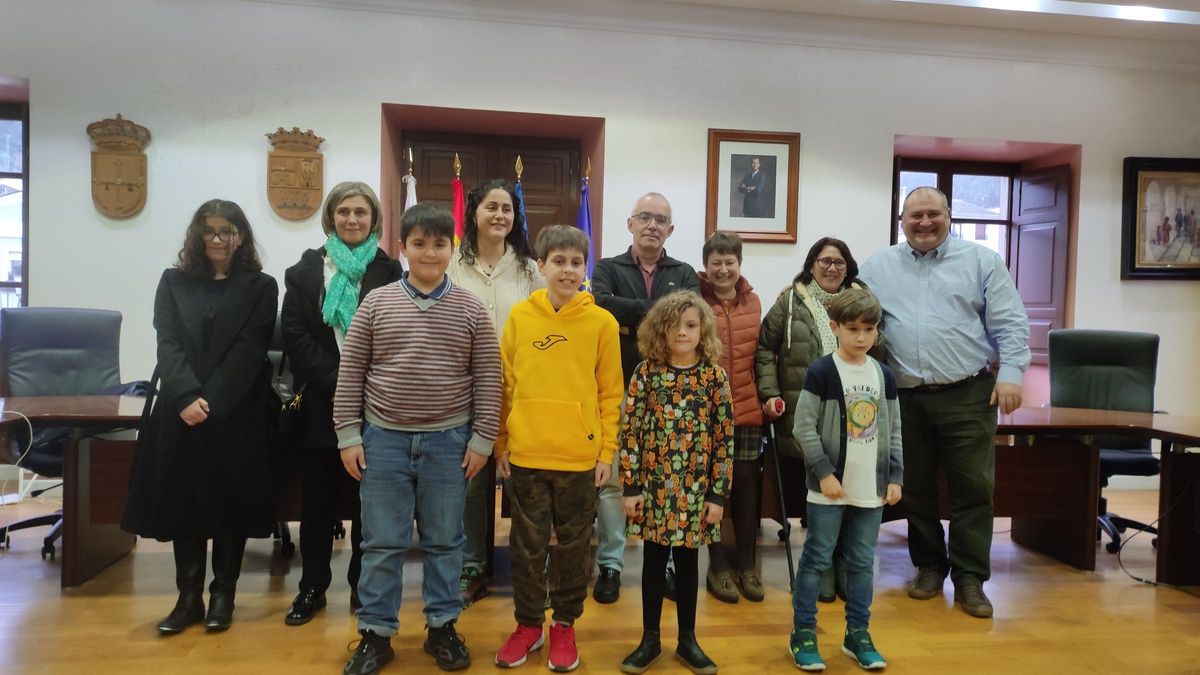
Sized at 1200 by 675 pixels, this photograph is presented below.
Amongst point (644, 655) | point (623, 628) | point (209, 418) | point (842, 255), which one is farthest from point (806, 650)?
point (209, 418)

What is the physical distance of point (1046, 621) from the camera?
2.47m

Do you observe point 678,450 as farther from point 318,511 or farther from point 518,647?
point 318,511

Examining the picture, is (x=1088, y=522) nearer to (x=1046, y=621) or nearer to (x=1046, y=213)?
(x=1046, y=621)

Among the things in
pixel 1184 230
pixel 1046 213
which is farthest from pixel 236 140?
pixel 1184 230

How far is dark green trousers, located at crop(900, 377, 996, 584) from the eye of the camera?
8.34 ft

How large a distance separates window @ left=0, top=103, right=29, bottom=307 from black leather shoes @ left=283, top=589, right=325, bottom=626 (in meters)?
3.55

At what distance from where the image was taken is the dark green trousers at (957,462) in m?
2.54

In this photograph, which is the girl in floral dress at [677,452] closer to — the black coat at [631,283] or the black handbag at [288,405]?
the black coat at [631,283]

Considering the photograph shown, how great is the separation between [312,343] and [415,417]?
52 cm

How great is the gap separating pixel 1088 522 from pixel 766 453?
1472mm

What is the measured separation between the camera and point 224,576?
227 cm

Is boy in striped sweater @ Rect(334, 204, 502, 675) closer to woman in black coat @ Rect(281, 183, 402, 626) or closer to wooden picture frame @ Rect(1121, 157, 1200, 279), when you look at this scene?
woman in black coat @ Rect(281, 183, 402, 626)

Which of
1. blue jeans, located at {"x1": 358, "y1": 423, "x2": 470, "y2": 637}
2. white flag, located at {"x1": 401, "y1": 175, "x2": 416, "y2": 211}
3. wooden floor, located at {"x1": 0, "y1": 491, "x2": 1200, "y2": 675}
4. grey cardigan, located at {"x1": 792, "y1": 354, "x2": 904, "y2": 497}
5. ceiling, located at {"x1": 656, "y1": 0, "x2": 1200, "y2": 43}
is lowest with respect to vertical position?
wooden floor, located at {"x1": 0, "y1": 491, "x2": 1200, "y2": 675}

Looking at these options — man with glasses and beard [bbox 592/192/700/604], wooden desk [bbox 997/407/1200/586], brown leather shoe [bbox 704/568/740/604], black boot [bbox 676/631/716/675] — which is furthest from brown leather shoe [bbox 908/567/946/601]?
black boot [bbox 676/631/716/675]
